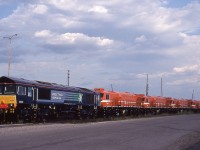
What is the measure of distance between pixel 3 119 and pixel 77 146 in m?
19.8

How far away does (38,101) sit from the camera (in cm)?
3744

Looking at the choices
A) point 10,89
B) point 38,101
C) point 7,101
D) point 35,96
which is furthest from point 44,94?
point 7,101

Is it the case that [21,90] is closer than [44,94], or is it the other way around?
[21,90]

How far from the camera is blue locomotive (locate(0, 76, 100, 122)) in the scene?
112ft

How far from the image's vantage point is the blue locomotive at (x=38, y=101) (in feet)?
112

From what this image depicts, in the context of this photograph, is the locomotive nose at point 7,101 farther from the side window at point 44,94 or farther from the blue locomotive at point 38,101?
the side window at point 44,94

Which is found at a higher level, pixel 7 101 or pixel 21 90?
pixel 21 90

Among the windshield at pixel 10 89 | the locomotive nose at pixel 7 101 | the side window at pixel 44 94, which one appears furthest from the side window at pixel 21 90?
the side window at pixel 44 94

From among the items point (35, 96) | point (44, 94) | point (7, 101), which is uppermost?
point (44, 94)

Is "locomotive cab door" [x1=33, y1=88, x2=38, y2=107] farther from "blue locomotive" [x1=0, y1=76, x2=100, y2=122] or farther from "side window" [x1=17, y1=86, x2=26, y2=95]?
"side window" [x1=17, y1=86, x2=26, y2=95]

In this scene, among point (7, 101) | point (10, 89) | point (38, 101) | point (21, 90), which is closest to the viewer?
point (7, 101)

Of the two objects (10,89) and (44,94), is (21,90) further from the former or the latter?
(44,94)

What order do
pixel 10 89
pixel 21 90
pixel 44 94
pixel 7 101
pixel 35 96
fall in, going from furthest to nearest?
pixel 44 94 → pixel 35 96 → pixel 21 90 → pixel 10 89 → pixel 7 101

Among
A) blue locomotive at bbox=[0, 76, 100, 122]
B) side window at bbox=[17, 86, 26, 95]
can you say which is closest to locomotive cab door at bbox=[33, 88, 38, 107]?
blue locomotive at bbox=[0, 76, 100, 122]
